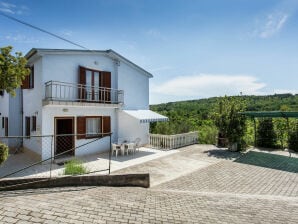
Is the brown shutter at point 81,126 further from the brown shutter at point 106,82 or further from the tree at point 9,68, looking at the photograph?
the tree at point 9,68

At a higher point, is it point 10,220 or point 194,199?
point 10,220

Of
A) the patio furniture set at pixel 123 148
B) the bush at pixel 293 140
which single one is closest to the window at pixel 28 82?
the patio furniture set at pixel 123 148


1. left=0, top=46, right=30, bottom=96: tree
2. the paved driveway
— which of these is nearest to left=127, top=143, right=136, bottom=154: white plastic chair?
the paved driveway

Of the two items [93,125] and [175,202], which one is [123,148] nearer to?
[93,125]

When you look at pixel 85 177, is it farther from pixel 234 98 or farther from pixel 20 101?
pixel 234 98

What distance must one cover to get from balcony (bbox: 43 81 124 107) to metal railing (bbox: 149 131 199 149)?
5719mm

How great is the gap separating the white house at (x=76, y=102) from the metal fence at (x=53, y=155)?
9cm

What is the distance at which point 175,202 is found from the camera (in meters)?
8.12

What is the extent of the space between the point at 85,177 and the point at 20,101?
15238mm

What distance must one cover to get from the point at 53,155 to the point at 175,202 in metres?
11.5

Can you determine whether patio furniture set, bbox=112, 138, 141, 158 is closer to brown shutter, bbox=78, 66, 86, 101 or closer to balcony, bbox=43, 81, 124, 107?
balcony, bbox=43, 81, 124, 107

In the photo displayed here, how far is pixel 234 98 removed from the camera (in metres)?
20.5

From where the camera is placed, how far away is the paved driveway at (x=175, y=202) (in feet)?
20.2

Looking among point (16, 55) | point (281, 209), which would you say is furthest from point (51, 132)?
point (281, 209)
